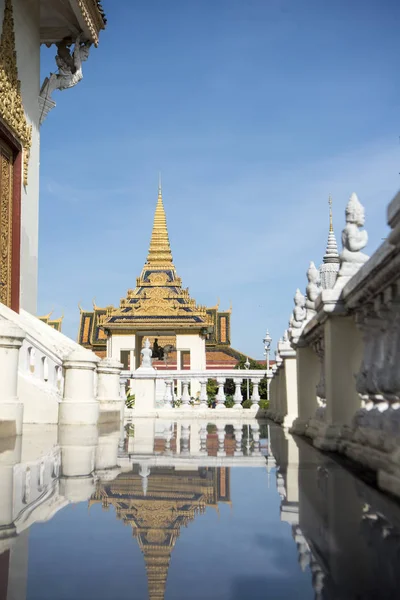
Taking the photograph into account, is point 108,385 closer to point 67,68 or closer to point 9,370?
point 9,370

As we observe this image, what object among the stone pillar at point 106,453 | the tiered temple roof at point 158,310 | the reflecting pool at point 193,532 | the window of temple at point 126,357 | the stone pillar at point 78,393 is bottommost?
the reflecting pool at point 193,532

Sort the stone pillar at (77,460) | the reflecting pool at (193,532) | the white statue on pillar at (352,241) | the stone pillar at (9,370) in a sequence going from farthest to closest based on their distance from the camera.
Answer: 1. the stone pillar at (9,370)
2. the white statue on pillar at (352,241)
3. the stone pillar at (77,460)
4. the reflecting pool at (193,532)

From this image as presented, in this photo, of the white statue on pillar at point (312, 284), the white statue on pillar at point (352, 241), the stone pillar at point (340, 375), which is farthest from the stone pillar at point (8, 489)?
the white statue on pillar at point (312, 284)

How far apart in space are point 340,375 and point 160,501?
2.75 m

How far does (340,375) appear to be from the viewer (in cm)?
571

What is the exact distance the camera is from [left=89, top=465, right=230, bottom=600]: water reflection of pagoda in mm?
2295

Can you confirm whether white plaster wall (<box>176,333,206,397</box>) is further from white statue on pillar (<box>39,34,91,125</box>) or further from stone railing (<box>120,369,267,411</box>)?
white statue on pillar (<box>39,34,91,125</box>)

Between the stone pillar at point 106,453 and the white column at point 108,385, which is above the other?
the white column at point 108,385

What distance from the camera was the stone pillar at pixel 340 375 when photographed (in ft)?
18.7

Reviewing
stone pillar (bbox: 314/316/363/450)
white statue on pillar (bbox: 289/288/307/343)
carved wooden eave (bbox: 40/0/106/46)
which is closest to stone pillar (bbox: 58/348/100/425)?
white statue on pillar (bbox: 289/288/307/343)

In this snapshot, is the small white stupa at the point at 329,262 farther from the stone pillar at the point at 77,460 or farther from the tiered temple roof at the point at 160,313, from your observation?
the stone pillar at the point at 77,460

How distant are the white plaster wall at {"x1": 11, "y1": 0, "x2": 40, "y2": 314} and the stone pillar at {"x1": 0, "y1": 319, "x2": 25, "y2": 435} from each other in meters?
4.77

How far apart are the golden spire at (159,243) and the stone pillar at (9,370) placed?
35408mm

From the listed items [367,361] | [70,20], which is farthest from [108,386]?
[367,361]
